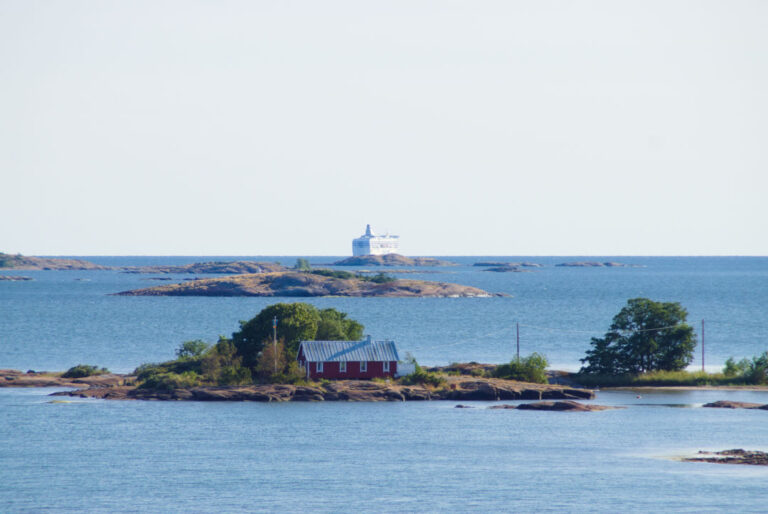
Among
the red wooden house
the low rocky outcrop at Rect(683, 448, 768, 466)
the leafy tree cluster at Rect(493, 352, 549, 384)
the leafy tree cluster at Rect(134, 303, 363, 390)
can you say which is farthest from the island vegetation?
the low rocky outcrop at Rect(683, 448, 768, 466)

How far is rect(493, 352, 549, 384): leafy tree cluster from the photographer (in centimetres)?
8694

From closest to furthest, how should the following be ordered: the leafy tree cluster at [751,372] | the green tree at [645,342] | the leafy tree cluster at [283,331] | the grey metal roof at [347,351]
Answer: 1. the grey metal roof at [347,351]
2. the leafy tree cluster at [283,331]
3. the leafy tree cluster at [751,372]
4. the green tree at [645,342]

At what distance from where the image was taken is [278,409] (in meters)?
76.1

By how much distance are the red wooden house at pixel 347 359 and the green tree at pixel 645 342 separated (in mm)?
17530

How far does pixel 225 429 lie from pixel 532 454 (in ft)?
64.2

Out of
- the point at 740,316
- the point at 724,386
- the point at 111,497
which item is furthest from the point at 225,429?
the point at 740,316

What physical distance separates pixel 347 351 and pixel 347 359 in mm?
622

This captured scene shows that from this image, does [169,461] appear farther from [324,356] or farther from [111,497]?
[324,356]

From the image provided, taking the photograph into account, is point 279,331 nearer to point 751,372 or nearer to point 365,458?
point 365,458

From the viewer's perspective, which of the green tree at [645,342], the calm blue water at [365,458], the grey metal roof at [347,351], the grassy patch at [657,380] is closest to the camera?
the calm blue water at [365,458]

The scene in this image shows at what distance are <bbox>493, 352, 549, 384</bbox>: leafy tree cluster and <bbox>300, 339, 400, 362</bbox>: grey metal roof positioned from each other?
32.3 ft

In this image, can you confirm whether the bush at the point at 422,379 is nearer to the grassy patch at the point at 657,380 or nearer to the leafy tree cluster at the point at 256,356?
the leafy tree cluster at the point at 256,356

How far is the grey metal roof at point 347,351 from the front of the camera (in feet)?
271

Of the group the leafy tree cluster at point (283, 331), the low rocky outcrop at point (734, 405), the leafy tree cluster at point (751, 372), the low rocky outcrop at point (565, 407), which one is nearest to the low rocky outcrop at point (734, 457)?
the low rocky outcrop at point (565, 407)
